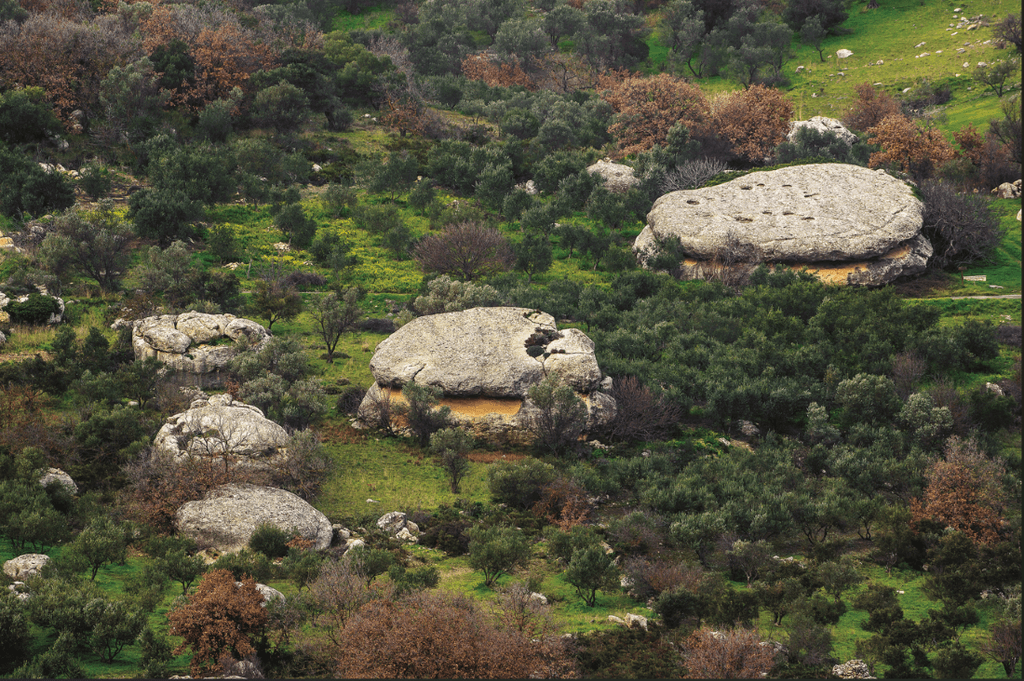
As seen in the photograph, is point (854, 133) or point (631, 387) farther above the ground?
point (631, 387)

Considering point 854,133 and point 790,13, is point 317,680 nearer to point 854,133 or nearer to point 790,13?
point 854,133

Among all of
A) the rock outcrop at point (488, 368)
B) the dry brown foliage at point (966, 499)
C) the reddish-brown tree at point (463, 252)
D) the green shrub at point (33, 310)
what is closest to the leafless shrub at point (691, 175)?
the reddish-brown tree at point (463, 252)

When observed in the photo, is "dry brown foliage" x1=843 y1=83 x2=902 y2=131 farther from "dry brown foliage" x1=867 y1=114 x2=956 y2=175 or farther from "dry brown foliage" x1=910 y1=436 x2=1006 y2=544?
"dry brown foliage" x1=910 y1=436 x2=1006 y2=544

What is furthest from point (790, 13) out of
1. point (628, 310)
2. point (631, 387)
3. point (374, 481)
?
point (374, 481)

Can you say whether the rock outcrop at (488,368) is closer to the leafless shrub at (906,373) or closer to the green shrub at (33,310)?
the leafless shrub at (906,373)

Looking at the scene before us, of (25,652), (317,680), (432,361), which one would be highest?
(25,652)

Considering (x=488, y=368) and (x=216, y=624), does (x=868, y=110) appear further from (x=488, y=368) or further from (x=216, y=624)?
(x=216, y=624)
